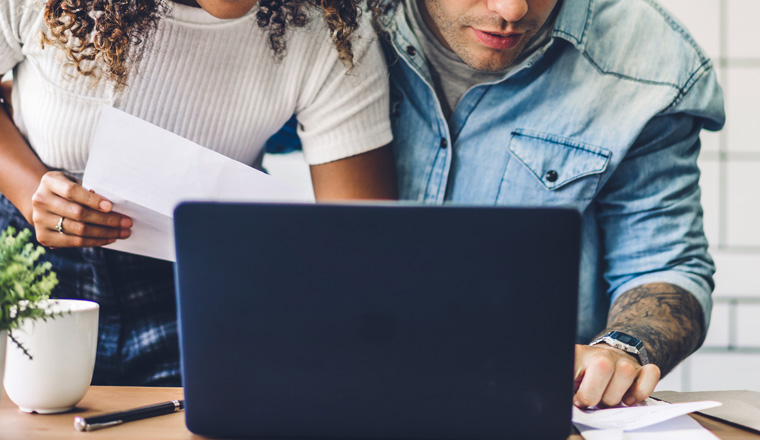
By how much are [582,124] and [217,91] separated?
23.9 inches

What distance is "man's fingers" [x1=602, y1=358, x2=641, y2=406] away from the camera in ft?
2.53

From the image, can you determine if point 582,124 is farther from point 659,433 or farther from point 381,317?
point 381,317

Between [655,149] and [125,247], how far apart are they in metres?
0.87

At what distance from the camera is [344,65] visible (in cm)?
117

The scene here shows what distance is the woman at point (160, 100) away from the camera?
106 cm

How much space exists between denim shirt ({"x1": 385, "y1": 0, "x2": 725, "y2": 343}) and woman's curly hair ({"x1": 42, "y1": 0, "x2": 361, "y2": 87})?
0.16m

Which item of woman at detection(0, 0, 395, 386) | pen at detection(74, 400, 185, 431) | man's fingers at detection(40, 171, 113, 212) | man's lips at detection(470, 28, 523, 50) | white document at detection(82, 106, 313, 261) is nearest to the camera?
pen at detection(74, 400, 185, 431)

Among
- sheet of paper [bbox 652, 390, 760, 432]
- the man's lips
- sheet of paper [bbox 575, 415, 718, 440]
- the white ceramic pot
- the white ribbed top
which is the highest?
the man's lips

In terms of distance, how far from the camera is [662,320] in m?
1.10

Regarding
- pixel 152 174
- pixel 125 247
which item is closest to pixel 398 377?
pixel 152 174

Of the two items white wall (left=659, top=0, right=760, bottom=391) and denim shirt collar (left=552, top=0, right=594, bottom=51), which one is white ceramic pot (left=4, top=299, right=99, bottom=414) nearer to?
denim shirt collar (left=552, top=0, right=594, bottom=51)


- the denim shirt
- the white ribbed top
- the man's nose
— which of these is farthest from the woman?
the man's nose

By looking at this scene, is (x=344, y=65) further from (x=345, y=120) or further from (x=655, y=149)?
(x=655, y=149)

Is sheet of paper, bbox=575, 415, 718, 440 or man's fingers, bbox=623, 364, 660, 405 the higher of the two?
man's fingers, bbox=623, 364, 660, 405
